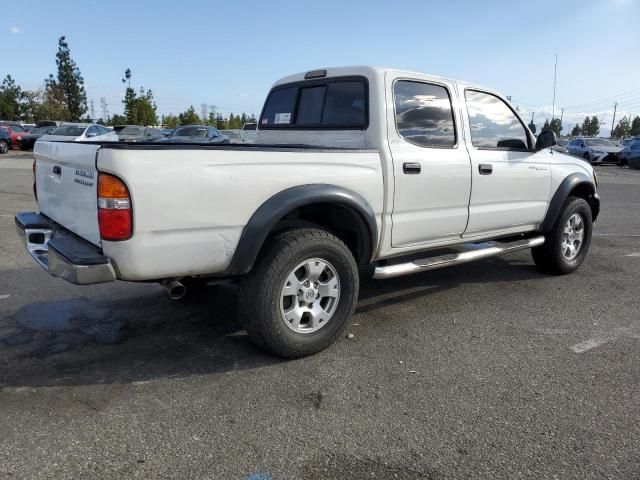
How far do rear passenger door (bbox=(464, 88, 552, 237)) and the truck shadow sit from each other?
0.94 meters

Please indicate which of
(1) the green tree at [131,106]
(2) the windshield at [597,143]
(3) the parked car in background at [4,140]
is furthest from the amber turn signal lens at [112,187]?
(1) the green tree at [131,106]

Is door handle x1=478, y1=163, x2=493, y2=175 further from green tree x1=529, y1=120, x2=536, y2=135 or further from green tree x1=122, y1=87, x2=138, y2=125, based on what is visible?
green tree x1=122, y1=87, x2=138, y2=125

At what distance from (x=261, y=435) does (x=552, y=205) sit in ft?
13.7

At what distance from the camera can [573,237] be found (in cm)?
601

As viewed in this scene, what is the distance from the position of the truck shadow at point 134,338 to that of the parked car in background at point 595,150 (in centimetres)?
2729

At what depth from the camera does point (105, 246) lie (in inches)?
117

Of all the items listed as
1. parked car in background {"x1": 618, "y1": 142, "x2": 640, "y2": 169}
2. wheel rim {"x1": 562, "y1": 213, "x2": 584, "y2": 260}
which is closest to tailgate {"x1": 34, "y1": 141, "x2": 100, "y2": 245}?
wheel rim {"x1": 562, "y1": 213, "x2": 584, "y2": 260}

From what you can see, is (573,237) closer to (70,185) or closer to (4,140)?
(70,185)

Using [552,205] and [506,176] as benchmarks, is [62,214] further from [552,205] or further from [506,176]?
[552,205]

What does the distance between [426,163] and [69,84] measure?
6622 centimetres

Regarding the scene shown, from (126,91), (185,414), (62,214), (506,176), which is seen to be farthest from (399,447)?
(126,91)

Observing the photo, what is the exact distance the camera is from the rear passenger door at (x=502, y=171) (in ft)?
15.7

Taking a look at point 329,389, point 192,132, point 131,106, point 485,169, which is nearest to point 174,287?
point 329,389

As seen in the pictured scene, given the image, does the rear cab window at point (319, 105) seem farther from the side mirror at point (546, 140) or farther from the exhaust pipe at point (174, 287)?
the side mirror at point (546, 140)
